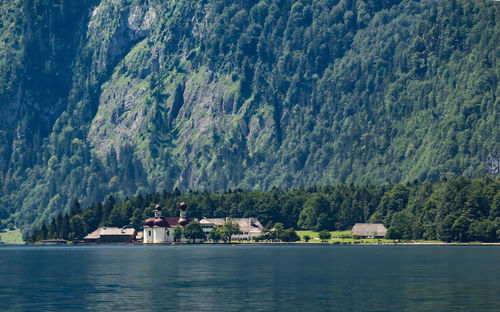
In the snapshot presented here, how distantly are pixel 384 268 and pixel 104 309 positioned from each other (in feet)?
252

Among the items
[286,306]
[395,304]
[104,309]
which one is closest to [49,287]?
[104,309]

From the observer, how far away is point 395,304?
118062 millimetres

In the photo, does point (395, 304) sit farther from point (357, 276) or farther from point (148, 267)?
point (148, 267)

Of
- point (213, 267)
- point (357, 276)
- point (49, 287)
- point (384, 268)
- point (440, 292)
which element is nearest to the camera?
point (440, 292)

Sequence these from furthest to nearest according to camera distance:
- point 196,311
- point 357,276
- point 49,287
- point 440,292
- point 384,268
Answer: point 384,268 < point 357,276 < point 49,287 < point 440,292 < point 196,311

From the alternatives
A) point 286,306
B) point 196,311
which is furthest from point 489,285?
point 196,311

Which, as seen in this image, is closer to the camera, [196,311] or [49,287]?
[196,311]

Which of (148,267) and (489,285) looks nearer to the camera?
(489,285)

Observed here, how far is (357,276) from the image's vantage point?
16150cm

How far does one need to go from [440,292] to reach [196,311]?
1390 inches

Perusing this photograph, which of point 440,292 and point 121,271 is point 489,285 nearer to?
point 440,292

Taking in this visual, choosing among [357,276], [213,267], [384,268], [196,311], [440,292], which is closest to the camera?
[196,311]

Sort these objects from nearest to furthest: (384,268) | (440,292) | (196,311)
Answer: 1. (196,311)
2. (440,292)
3. (384,268)

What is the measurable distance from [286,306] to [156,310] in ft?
49.3
